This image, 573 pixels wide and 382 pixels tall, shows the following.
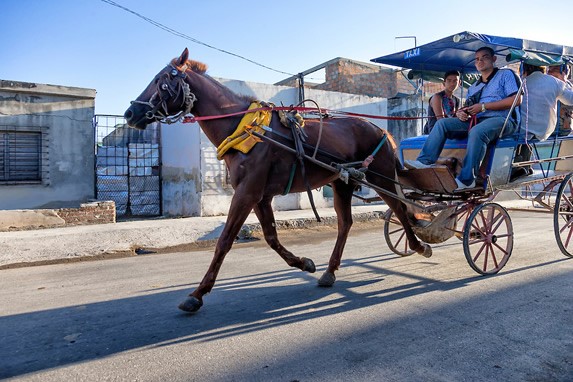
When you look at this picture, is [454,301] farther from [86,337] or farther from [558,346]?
[86,337]

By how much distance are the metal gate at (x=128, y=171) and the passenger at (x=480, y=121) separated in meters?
8.21

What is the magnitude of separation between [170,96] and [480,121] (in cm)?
374

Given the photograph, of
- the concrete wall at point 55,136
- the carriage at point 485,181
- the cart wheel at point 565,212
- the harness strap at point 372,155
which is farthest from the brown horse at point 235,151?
the concrete wall at point 55,136


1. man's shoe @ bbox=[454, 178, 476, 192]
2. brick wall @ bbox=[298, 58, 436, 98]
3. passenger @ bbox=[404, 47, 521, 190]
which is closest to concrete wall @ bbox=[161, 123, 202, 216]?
brick wall @ bbox=[298, 58, 436, 98]

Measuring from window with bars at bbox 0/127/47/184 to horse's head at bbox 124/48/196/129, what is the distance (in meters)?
7.82

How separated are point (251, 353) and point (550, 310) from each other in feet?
8.55

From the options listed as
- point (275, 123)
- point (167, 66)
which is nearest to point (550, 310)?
point (275, 123)

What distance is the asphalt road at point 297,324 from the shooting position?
275 centimetres

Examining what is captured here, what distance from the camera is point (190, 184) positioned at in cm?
1162

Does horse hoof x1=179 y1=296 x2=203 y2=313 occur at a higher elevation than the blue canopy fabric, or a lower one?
lower

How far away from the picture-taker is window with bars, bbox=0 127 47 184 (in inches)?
404

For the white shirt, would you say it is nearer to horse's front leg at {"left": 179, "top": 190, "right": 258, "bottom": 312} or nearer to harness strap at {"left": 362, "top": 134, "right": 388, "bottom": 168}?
harness strap at {"left": 362, "top": 134, "right": 388, "bottom": 168}

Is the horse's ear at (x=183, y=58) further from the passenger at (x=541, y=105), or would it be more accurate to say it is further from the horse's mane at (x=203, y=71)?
the passenger at (x=541, y=105)

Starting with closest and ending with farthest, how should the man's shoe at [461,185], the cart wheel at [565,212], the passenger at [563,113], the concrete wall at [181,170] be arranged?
1. the man's shoe at [461,185]
2. the cart wheel at [565,212]
3. the passenger at [563,113]
4. the concrete wall at [181,170]
